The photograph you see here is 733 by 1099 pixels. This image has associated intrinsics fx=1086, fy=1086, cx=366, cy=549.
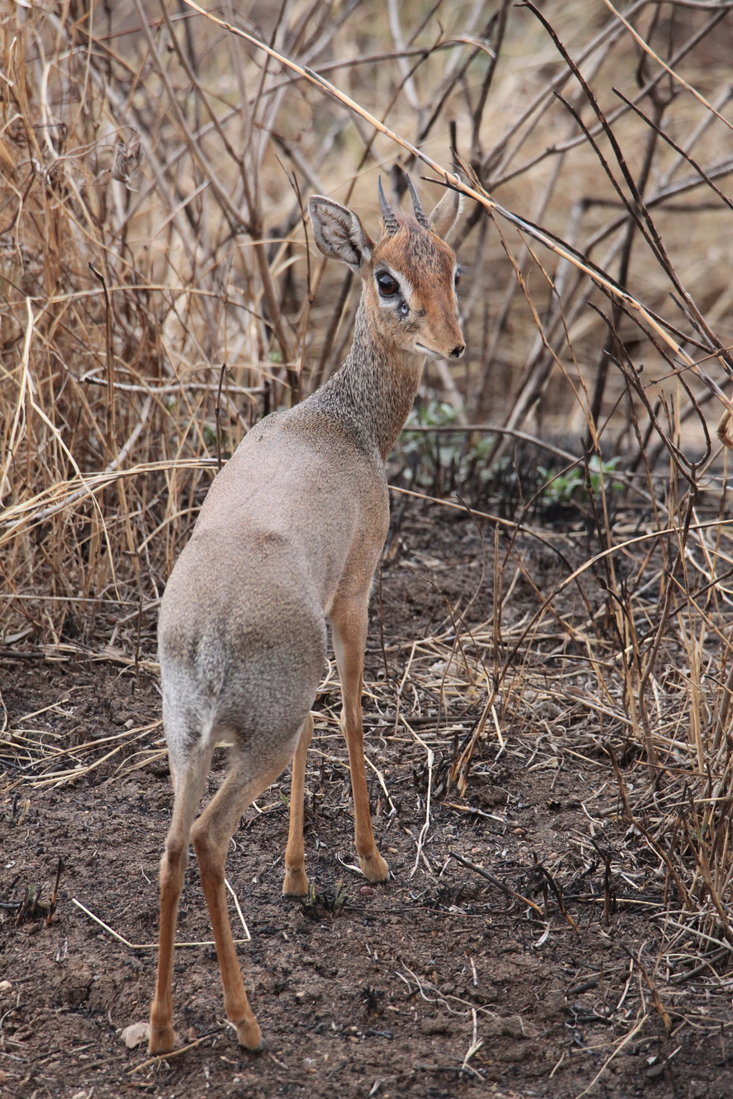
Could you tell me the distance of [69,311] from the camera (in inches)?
188

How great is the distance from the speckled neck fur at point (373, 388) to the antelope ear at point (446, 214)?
464mm

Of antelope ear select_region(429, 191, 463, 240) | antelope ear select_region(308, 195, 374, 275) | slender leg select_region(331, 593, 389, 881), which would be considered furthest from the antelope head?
slender leg select_region(331, 593, 389, 881)

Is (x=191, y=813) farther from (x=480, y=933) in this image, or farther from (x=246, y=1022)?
(x=480, y=933)

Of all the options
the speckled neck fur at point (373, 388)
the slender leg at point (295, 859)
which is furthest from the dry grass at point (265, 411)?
the slender leg at point (295, 859)

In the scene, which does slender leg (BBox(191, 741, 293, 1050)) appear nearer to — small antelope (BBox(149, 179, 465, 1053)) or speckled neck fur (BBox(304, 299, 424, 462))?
small antelope (BBox(149, 179, 465, 1053))

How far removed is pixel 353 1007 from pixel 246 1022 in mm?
339

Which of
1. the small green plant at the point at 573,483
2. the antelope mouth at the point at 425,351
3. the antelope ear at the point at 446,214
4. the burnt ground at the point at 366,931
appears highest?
the antelope ear at the point at 446,214

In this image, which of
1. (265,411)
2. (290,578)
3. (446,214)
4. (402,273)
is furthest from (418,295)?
(265,411)

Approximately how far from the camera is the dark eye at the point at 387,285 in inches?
142

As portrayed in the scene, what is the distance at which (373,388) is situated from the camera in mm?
3814

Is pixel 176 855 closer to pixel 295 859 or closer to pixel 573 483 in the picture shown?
pixel 295 859

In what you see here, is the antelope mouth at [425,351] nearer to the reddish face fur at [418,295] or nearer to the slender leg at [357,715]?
the reddish face fur at [418,295]

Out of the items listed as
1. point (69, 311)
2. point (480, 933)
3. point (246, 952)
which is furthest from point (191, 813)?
point (69, 311)

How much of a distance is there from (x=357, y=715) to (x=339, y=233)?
5.44ft
